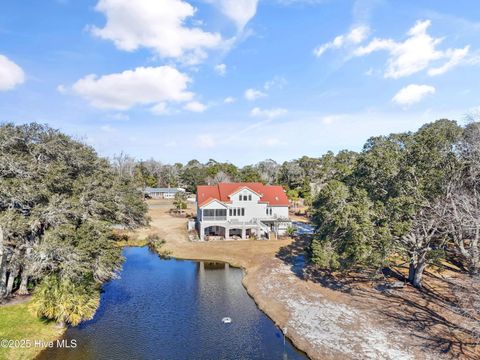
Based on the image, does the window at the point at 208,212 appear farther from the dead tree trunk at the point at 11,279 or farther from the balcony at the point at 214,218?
the dead tree trunk at the point at 11,279

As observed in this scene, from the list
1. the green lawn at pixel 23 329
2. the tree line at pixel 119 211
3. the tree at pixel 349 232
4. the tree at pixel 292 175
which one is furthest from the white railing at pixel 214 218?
the tree at pixel 292 175

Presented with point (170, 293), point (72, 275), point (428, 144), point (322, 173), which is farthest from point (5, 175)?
point (322, 173)

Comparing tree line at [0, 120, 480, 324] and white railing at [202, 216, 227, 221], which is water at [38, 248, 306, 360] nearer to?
tree line at [0, 120, 480, 324]

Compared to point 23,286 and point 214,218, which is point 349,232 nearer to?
point 214,218

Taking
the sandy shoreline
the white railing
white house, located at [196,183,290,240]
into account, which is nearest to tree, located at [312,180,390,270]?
the sandy shoreline

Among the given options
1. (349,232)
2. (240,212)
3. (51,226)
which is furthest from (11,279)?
(240,212)
